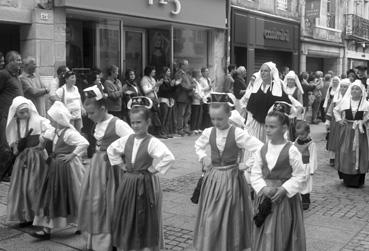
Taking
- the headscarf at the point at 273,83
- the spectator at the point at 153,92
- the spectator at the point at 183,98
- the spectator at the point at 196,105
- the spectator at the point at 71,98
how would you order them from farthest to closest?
the spectator at the point at 196,105
the spectator at the point at 183,98
the spectator at the point at 153,92
the spectator at the point at 71,98
the headscarf at the point at 273,83

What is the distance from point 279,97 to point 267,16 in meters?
12.4

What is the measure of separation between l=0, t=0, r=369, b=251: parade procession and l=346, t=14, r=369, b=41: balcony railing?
38.8ft

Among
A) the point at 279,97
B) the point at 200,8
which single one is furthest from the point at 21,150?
the point at 200,8

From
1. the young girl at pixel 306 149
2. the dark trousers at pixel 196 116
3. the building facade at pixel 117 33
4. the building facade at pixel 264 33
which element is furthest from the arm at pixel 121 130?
the building facade at pixel 264 33

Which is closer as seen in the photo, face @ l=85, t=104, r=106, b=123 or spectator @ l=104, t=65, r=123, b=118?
face @ l=85, t=104, r=106, b=123

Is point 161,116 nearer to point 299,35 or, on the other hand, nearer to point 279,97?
point 279,97

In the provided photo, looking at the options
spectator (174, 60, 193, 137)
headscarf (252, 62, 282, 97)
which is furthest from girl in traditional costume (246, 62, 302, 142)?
spectator (174, 60, 193, 137)

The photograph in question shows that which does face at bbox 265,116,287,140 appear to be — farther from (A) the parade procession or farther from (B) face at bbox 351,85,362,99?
(B) face at bbox 351,85,362,99

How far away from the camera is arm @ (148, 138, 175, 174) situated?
430cm

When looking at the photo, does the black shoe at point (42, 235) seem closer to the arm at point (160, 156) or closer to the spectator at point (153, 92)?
the arm at point (160, 156)

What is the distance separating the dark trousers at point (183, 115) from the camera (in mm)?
12906

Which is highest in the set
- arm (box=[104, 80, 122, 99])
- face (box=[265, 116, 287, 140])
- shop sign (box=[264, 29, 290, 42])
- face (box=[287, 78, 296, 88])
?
shop sign (box=[264, 29, 290, 42])

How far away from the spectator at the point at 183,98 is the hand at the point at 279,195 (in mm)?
8833

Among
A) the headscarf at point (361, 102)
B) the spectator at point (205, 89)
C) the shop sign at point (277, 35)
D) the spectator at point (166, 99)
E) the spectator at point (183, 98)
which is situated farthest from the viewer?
the shop sign at point (277, 35)
